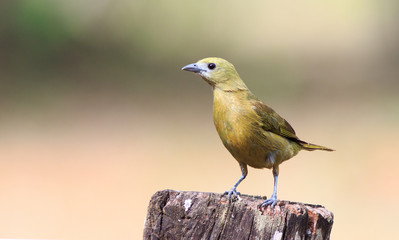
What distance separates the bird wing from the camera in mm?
5320

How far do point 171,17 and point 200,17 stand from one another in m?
0.79

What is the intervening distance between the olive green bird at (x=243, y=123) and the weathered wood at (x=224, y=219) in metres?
1.16

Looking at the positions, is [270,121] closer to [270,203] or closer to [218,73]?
[218,73]

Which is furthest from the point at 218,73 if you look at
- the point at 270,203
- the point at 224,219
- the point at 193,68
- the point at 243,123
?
the point at 224,219

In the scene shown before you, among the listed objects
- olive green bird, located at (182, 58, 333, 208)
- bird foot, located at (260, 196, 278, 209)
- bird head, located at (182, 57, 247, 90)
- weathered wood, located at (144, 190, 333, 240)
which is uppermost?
bird head, located at (182, 57, 247, 90)

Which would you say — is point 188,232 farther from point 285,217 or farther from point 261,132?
point 261,132

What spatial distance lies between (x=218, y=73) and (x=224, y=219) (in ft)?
6.26

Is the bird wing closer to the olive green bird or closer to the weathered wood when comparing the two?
the olive green bird

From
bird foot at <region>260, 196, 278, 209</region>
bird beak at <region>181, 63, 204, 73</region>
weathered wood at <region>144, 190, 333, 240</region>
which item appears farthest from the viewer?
bird beak at <region>181, 63, 204, 73</region>

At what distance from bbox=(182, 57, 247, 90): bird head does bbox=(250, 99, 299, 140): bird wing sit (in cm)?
24

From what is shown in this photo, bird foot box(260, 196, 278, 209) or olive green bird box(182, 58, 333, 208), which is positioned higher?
olive green bird box(182, 58, 333, 208)

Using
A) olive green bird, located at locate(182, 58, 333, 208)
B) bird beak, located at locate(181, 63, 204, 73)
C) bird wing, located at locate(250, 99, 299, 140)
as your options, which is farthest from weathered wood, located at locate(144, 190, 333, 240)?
bird beak, located at locate(181, 63, 204, 73)

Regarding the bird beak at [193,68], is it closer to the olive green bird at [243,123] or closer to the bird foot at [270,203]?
the olive green bird at [243,123]

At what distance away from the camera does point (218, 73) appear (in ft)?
17.7
